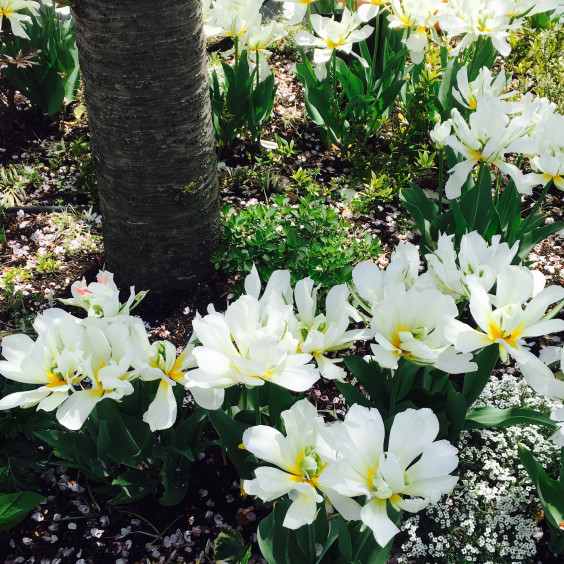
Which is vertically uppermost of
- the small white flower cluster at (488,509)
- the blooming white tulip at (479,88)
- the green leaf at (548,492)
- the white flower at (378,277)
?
the blooming white tulip at (479,88)

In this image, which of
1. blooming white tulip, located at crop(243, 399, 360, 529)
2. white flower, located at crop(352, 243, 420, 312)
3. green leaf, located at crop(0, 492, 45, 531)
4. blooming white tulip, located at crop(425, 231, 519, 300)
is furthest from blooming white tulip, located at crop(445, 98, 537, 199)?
green leaf, located at crop(0, 492, 45, 531)

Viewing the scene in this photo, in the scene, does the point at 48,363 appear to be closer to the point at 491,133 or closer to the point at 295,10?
the point at 491,133

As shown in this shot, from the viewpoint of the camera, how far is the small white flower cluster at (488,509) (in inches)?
64.4

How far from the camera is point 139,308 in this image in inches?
92.0

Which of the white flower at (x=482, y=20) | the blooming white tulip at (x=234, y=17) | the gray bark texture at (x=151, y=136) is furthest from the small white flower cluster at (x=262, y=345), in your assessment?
the blooming white tulip at (x=234, y=17)

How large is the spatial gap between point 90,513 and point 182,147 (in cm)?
110

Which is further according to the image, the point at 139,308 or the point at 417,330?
the point at 139,308

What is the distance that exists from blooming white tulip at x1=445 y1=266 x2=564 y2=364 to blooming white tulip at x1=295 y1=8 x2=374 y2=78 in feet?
5.15

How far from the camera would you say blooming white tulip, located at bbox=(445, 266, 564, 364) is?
3.98 feet

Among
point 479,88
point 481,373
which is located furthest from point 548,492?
point 479,88

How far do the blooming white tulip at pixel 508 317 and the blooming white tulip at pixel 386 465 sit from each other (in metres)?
0.17

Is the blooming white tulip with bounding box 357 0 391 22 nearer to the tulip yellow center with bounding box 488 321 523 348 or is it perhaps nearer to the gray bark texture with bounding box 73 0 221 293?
the gray bark texture with bounding box 73 0 221 293

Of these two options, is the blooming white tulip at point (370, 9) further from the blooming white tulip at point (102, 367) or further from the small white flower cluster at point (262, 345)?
the blooming white tulip at point (102, 367)

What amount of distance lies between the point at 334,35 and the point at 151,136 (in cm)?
92
